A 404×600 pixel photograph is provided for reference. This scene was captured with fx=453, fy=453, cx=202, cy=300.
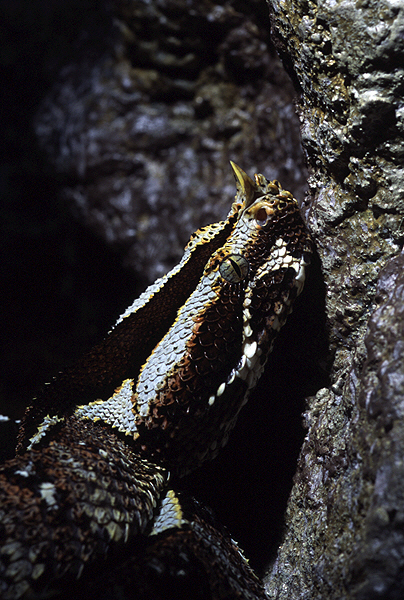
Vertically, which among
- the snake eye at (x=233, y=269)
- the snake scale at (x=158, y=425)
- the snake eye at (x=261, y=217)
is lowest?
the snake scale at (x=158, y=425)

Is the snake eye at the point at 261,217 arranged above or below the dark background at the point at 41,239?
below

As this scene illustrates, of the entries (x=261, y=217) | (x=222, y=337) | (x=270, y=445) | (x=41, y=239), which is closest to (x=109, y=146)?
(x=41, y=239)

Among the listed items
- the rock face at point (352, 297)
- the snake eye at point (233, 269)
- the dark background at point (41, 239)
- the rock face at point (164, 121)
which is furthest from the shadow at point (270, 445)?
the dark background at point (41, 239)

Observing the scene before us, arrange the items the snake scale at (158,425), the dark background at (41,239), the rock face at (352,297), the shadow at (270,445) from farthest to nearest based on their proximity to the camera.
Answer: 1. the dark background at (41,239)
2. the shadow at (270,445)
3. the snake scale at (158,425)
4. the rock face at (352,297)

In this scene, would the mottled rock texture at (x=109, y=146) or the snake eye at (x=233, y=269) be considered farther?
the mottled rock texture at (x=109, y=146)

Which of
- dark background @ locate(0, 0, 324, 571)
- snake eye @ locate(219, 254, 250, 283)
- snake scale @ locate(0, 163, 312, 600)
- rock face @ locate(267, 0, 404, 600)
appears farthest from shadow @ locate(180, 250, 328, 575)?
dark background @ locate(0, 0, 324, 571)

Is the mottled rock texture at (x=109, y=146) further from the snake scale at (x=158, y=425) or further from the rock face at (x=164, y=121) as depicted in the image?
the snake scale at (x=158, y=425)

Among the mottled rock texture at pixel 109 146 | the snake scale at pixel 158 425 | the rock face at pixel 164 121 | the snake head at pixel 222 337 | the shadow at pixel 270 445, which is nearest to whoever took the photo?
the snake scale at pixel 158 425

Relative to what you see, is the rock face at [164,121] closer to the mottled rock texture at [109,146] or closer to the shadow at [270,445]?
the mottled rock texture at [109,146]
